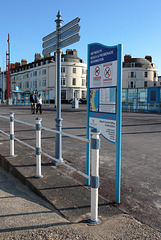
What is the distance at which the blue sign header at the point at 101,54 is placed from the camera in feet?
11.0

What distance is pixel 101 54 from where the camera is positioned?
359 centimetres

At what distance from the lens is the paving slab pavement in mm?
2588

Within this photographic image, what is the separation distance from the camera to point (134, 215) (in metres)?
3.08

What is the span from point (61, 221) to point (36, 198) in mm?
949

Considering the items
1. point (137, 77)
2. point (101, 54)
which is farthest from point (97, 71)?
point (137, 77)

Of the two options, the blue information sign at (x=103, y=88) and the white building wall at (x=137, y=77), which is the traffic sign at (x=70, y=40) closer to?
the blue information sign at (x=103, y=88)

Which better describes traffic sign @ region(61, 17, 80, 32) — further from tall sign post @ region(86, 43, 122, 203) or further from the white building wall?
the white building wall

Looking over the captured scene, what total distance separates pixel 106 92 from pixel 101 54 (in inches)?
21.5

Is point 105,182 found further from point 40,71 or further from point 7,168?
point 40,71

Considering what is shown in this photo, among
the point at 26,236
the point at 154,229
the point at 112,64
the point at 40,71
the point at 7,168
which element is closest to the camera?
the point at 26,236

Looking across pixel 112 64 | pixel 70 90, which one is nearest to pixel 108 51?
pixel 112 64

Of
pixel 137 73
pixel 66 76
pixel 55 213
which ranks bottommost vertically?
pixel 55 213

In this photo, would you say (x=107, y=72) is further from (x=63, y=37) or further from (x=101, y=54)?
(x=63, y=37)

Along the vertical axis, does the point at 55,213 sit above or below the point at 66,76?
A: below
